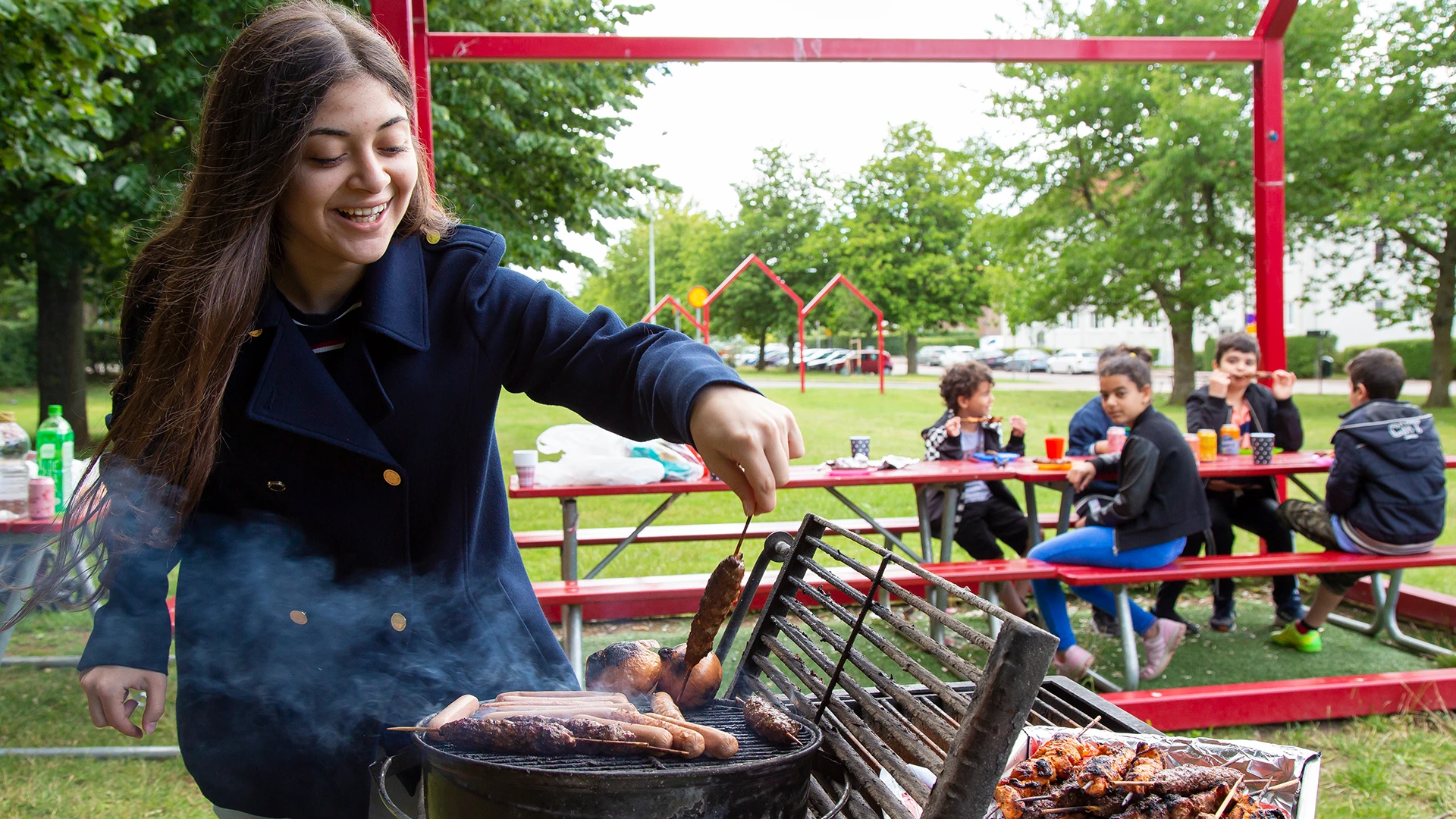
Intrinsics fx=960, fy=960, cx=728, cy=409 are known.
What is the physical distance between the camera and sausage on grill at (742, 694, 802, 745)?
1.79 metres

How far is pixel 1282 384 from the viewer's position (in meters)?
6.48

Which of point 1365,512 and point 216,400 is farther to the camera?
point 1365,512

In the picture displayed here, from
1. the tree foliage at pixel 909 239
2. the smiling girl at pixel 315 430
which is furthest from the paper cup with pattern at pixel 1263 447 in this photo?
the tree foliage at pixel 909 239

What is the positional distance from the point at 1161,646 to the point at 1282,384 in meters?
2.41

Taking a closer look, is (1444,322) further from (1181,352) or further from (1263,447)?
(1263,447)

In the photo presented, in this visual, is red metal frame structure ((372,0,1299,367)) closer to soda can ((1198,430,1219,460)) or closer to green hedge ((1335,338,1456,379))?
soda can ((1198,430,1219,460))

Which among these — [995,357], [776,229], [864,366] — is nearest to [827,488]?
[864,366]

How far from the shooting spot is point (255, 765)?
1.84m

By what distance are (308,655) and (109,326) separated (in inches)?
1327

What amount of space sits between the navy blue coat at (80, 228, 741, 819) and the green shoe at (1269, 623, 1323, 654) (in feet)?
17.4

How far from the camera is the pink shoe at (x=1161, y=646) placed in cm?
514

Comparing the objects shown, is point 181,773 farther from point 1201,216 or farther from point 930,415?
point 1201,216

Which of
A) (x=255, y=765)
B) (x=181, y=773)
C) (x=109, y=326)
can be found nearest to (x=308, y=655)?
(x=255, y=765)

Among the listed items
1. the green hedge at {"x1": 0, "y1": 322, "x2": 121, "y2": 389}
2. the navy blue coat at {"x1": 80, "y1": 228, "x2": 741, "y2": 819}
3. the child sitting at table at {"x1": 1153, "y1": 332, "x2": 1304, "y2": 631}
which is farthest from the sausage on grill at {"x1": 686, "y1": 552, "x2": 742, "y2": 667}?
the green hedge at {"x1": 0, "y1": 322, "x2": 121, "y2": 389}
